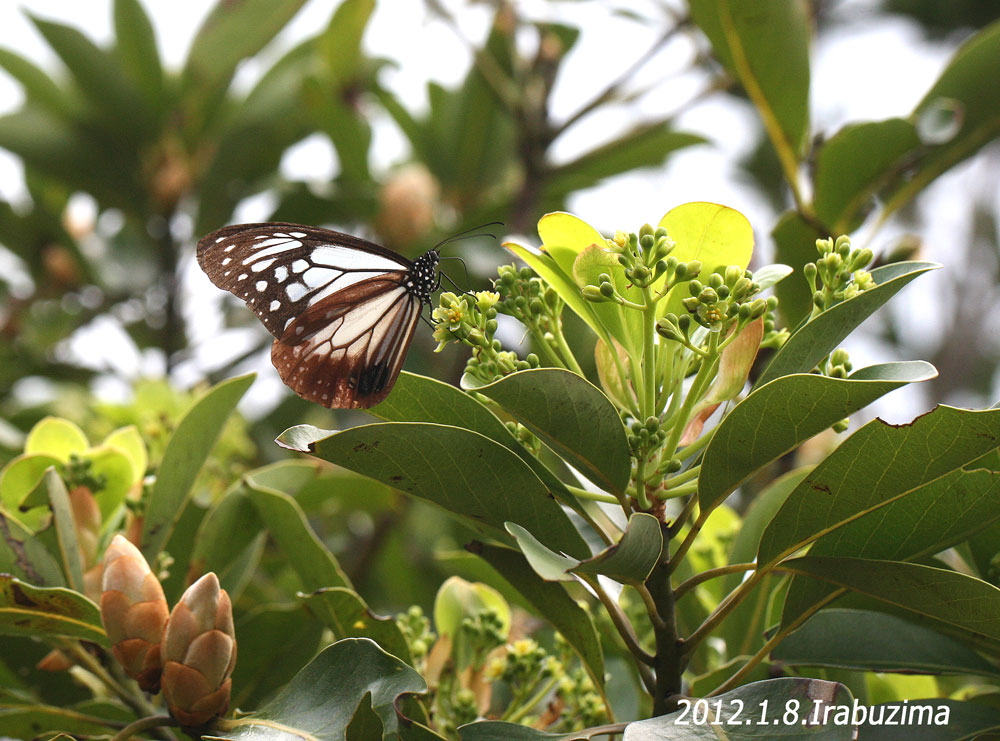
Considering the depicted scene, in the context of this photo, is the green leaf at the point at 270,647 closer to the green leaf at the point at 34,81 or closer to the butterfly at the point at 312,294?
the butterfly at the point at 312,294

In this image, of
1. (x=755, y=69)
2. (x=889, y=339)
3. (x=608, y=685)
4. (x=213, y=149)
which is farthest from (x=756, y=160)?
(x=608, y=685)

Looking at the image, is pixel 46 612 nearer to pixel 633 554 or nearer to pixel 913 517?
pixel 633 554

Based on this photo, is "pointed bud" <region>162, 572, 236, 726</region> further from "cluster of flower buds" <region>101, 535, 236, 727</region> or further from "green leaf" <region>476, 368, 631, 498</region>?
"green leaf" <region>476, 368, 631, 498</region>

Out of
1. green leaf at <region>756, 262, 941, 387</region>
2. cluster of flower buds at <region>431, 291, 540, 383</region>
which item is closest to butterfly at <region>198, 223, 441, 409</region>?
cluster of flower buds at <region>431, 291, 540, 383</region>

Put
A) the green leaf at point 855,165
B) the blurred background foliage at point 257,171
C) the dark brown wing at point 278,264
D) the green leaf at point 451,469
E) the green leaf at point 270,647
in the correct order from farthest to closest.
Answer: the blurred background foliage at point 257,171, the green leaf at point 855,165, the green leaf at point 270,647, the dark brown wing at point 278,264, the green leaf at point 451,469

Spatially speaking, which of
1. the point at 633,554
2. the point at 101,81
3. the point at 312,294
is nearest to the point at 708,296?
the point at 633,554

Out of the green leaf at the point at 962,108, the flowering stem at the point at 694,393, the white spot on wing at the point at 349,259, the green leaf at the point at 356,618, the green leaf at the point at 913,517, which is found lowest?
the green leaf at the point at 356,618

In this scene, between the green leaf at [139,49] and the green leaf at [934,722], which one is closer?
the green leaf at [934,722]

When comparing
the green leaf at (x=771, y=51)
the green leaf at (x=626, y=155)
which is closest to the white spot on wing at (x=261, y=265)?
the green leaf at (x=771, y=51)
